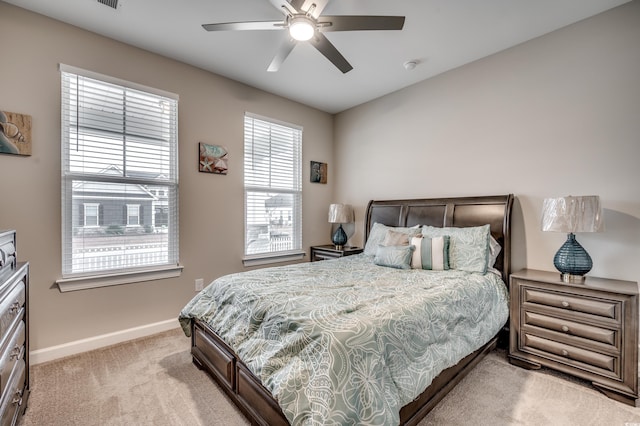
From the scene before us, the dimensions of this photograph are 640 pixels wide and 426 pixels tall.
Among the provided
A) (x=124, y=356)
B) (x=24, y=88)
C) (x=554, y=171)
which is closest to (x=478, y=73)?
(x=554, y=171)

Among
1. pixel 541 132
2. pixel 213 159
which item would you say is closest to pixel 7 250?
pixel 213 159

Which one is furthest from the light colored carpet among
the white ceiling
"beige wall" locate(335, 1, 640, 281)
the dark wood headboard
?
the white ceiling

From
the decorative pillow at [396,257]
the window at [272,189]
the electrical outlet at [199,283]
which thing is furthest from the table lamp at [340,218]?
the electrical outlet at [199,283]

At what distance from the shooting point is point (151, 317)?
2.85 metres

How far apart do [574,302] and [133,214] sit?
149 inches

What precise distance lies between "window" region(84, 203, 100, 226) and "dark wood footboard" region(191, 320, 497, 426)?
1.34m

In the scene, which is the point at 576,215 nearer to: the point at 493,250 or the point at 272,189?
the point at 493,250

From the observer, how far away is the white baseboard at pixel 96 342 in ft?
7.57

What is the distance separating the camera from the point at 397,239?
9.37ft

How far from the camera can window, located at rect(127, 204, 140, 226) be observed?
2.73 meters

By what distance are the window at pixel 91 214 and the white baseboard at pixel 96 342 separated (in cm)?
104

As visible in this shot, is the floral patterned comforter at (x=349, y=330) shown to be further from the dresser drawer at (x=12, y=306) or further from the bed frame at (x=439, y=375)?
the dresser drawer at (x=12, y=306)

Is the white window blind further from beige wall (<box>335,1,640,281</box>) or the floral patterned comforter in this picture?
beige wall (<box>335,1,640,281</box>)

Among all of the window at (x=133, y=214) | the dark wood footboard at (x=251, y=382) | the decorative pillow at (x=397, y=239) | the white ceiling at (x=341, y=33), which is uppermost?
the white ceiling at (x=341, y=33)
